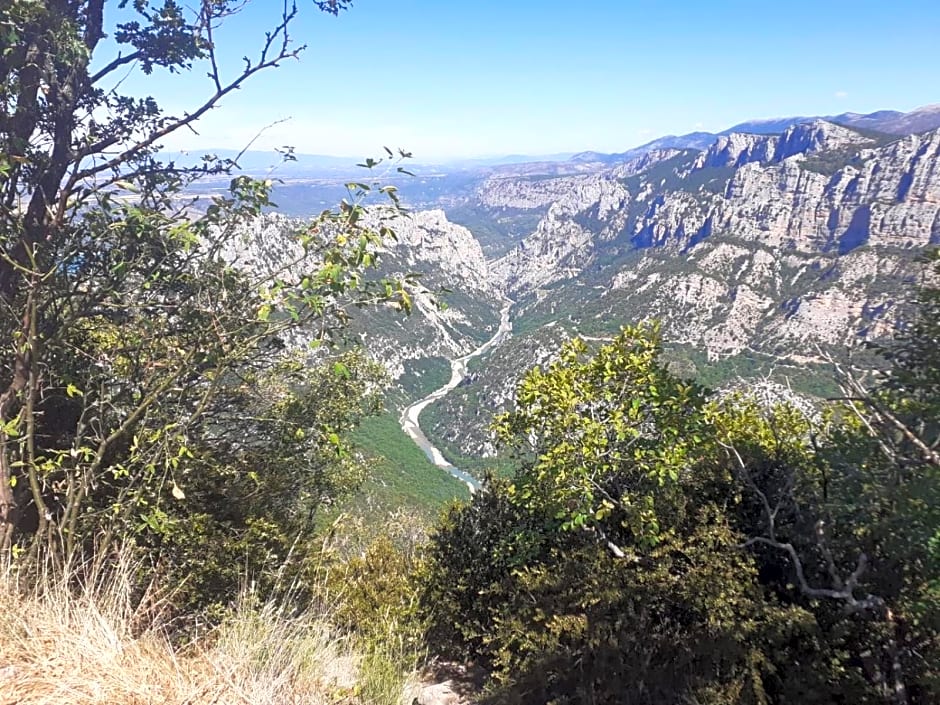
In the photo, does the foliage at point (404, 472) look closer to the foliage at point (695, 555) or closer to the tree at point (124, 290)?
the foliage at point (695, 555)

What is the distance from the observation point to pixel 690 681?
30.4 feet

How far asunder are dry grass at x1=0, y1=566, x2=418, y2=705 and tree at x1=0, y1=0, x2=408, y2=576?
0.76m

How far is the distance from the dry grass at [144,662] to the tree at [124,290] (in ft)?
2.48

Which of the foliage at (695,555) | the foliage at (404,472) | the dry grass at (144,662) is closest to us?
the dry grass at (144,662)

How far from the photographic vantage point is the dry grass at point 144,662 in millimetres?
3645

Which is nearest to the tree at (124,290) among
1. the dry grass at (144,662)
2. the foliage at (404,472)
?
the dry grass at (144,662)

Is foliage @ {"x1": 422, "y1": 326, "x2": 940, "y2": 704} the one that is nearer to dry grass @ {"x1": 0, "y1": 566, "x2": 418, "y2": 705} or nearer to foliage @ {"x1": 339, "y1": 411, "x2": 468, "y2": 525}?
dry grass @ {"x1": 0, "y1": 566, "x2": 418, "y2": 705}

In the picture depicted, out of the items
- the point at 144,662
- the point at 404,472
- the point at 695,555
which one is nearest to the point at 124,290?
the point at 144,662

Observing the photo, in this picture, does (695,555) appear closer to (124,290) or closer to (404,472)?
(124,290)

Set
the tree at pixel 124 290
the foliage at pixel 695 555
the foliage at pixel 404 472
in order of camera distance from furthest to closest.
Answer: the foliage at pixel 404 472 < the foliage at pixel 695 555 < the tree at pixel 124 290

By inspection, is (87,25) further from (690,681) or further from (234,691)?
(690,681)

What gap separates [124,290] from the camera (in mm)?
7102

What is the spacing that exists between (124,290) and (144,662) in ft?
15.2

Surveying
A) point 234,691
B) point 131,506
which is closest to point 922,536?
point 234,691
